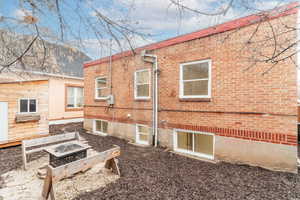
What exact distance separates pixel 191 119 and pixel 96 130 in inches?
263

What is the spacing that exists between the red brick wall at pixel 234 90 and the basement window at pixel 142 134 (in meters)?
0.44

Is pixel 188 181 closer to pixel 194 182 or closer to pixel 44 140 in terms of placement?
pixel 194 182

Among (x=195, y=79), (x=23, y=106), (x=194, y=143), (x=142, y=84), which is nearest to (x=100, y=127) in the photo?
(x=23, y=106)

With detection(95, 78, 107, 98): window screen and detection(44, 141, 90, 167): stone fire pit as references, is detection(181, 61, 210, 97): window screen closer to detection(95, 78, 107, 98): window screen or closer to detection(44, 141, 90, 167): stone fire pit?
detection(44, 141, 90, 167): stone fire pit

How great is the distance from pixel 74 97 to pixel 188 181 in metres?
11.8

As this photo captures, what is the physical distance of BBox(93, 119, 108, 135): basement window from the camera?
9.13 meters

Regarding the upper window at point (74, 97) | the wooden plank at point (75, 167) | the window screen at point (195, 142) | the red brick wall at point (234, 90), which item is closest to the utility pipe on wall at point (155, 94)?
the red brick wall at point (234, 90)

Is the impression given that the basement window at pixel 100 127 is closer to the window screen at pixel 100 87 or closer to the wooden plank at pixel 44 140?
the window screen at pixel 100 87

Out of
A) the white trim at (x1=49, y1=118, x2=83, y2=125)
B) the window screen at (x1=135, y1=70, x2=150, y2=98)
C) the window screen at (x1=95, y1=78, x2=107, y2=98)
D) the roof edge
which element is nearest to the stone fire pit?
the roof edge

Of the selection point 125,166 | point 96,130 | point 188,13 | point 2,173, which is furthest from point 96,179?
point 96,130

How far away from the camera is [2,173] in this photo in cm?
411

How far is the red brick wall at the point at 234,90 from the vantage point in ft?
13.0

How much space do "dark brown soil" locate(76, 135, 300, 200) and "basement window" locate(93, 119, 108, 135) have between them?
4.59 m

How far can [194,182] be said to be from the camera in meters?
3.57
